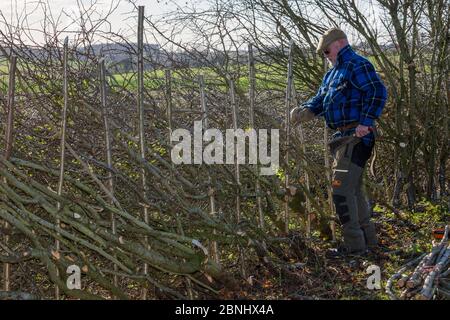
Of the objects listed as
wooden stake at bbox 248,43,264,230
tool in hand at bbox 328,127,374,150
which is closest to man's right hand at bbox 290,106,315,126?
tool in hand at bbox 328,127,374,150

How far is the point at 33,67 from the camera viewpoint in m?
5.23

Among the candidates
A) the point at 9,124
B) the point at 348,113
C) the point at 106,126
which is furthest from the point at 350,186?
the point at 9,124

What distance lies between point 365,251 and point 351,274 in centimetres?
54

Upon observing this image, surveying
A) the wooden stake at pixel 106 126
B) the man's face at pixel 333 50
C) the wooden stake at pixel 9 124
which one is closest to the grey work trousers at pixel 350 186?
the man's face at pixel 333 50

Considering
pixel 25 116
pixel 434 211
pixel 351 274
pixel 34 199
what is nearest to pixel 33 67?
pixel 25 116

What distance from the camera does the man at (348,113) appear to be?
530cm

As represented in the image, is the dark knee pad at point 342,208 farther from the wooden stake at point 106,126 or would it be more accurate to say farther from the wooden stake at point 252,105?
the wooden stake at point 106,126

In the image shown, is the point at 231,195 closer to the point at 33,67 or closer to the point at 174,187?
the point at 174,187

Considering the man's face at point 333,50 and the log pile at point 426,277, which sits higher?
the man's face at point 333,50

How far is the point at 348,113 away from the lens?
5.41 meters

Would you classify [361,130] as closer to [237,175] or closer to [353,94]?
[353,94]

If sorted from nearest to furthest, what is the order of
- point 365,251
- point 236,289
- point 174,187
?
point 236,289
point 174,187
point 365,251

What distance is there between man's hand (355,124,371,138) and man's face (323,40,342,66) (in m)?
0.59
